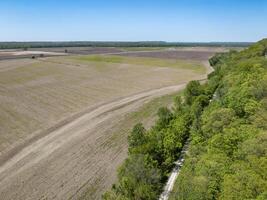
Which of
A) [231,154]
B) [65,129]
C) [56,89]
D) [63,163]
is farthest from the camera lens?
[56,89]

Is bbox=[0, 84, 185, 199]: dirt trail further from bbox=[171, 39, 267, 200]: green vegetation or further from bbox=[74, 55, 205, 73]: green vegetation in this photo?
bbox=[74, 55, 205, 73]: green vegetation

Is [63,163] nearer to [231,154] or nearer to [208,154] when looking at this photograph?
[208,154]

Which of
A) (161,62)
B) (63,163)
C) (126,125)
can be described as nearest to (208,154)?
(63,163)

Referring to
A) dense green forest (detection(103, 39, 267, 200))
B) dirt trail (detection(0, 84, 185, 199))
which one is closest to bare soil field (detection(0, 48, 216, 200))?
dirt trail (detection(0, 84, 185, 199))

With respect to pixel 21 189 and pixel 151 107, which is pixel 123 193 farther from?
pixel 151 107

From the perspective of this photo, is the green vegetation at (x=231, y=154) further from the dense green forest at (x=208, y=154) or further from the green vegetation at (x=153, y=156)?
the green vegetation at (x=153, y=156)
